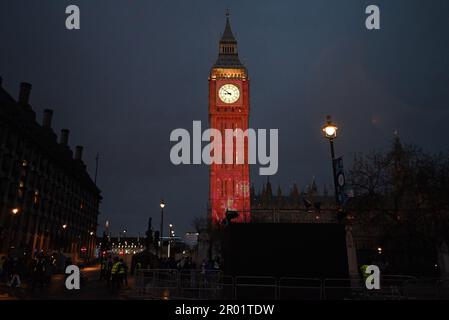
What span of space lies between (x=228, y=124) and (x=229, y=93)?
30.2 feet

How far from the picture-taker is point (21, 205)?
48.2 m

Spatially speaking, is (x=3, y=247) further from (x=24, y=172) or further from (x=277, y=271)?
(x=277, y=271)

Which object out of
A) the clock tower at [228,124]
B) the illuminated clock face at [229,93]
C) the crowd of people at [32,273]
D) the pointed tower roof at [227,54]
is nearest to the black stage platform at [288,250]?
the crowd of people at [32,273]

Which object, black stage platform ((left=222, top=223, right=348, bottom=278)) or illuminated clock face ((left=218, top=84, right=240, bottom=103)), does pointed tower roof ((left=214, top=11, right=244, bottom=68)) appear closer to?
illuminated clock face ((left=218, top=84, right=240, bottom=103))

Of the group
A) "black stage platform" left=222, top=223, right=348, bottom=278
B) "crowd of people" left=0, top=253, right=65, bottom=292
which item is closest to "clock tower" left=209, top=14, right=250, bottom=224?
"crowd of people" left=0, top=253, right=65, bottom=292

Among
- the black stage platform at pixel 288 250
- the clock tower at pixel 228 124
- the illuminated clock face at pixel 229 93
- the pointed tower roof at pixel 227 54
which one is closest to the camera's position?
the black stage platform at pixel 288 250

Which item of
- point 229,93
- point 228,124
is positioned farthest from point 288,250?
point 229,93

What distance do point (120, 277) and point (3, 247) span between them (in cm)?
2986

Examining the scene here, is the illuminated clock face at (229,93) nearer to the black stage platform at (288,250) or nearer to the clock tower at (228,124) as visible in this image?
the clock tower at (228,124)

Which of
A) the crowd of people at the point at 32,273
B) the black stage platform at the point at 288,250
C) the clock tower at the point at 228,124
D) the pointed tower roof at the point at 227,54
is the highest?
the pointed tower roof at the point at 227,54

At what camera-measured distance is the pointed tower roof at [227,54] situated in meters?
106

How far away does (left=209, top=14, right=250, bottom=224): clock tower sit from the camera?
92.4 meters

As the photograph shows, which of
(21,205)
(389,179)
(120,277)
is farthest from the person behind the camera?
(21,205)
